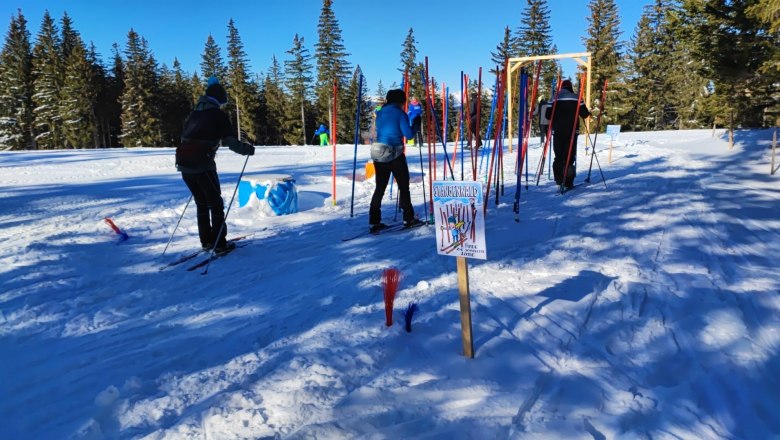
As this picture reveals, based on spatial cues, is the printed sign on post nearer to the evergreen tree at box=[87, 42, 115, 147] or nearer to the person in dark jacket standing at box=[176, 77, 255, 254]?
the person in dark jacket standing at box=[176, 77, 255, 254]

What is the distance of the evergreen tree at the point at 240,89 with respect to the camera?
164 feet

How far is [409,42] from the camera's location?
4366 centimetres

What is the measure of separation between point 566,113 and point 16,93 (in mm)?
53633

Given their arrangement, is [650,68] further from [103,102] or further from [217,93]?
[103,102]

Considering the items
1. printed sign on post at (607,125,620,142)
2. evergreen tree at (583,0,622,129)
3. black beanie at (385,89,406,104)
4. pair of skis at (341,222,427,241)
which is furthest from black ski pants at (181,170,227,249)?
evergreen tree at (583,0,622,129)

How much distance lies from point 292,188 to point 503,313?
18.2 ft

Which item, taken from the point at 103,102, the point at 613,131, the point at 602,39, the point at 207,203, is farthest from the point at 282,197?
the point at 103,102

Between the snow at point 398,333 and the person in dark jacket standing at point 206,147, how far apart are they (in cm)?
78

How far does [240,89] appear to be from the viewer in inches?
1949

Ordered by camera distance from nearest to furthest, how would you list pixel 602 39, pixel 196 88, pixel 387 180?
pixel 387 180 < pixel 602 39 < pixel 196 88

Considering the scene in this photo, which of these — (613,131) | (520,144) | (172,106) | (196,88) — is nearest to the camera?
(520,144)

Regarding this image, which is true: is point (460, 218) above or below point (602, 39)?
below

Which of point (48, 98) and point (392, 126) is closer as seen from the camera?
point (392, 126)

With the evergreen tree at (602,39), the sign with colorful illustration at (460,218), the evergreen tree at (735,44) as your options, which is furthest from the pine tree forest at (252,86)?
the sign with colorful illustration at (460,218)
